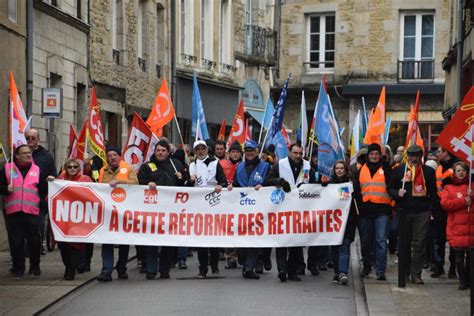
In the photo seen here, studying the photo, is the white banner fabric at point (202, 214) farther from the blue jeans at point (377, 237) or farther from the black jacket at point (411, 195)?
the black jacket at point (411, 195)

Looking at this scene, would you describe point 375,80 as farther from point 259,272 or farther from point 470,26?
point 259,272

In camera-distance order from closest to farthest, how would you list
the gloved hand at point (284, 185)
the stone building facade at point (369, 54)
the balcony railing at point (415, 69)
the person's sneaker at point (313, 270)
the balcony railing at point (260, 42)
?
the gloved hand at point (284, 185) → the person's sneaker at point (313, 270) → the balcony railing at point (260, 42) → the stone building facade at point (369, 54) → the balcony railing at point (415, 69)

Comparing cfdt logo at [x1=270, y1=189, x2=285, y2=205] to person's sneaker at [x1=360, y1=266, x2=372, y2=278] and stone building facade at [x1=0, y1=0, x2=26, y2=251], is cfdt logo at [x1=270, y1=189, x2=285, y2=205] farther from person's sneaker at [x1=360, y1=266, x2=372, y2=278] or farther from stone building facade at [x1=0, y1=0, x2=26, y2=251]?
stone building facade at [x1=0, y1=0, x2=26, y2=251]

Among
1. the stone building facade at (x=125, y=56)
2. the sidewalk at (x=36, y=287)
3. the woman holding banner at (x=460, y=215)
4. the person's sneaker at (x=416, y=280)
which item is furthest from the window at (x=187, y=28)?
the woman holding banner at (x=460, y=215)

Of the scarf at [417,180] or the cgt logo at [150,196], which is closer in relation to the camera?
the scarf at [417,180]

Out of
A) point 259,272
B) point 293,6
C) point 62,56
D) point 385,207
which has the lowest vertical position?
point 259,272

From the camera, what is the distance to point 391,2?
4219 cm

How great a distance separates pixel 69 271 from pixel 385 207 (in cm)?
410

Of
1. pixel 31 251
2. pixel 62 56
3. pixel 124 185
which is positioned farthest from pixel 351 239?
pixel 62 56

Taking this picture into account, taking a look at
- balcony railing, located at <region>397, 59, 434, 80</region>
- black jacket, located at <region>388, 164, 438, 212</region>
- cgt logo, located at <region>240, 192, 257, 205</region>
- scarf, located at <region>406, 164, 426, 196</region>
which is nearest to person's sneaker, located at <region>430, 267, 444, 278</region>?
black jacket, located at <region>388, 164, 438, 212</region>

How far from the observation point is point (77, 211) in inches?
583

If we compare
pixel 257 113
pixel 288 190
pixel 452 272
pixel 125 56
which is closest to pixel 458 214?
pixel 452 272

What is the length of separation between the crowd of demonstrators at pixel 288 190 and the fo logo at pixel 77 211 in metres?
0.19

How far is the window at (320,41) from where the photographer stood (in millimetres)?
43844
